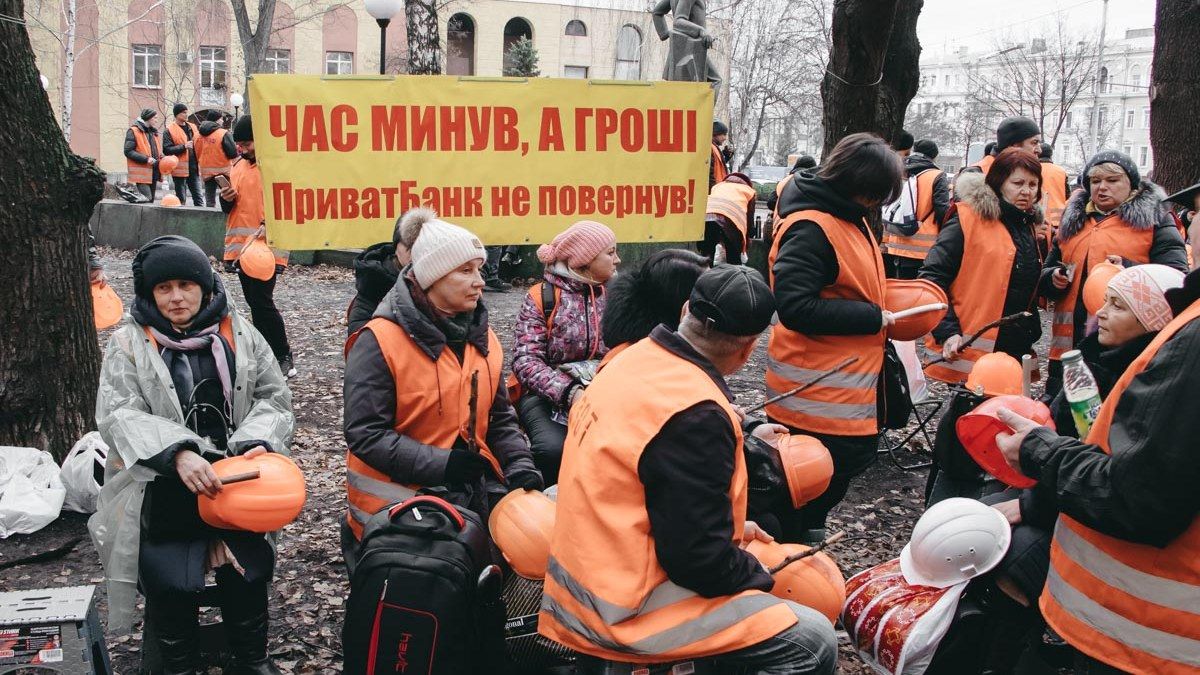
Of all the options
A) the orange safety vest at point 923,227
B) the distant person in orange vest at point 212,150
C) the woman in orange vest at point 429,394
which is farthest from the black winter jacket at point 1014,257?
the distant person in orange vest at point 212,150

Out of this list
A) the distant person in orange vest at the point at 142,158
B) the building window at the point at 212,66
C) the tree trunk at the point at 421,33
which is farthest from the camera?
the building window at the point at 212,66

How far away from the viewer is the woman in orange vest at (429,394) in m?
3.66

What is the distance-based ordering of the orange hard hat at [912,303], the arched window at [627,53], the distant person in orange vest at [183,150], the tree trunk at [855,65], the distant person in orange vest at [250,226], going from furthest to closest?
the arched window at [627,53] < the distant person in orange vest at [183,150] < the distant person in orange vest at [250,226] < the tree trunk at [855,65] < the orange hard hat at [912,303]

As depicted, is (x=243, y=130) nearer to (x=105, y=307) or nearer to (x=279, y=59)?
(x=105, y=307)

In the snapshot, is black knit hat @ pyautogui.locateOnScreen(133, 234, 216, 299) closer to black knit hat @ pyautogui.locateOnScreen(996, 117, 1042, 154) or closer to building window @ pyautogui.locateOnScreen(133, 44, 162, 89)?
black knit hat @ pyautogui.locateOnScreen(996, 117, 1042, 154)

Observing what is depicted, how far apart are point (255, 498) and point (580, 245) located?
1.94 metres

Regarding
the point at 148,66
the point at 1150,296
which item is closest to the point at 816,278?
the point at 1150,296

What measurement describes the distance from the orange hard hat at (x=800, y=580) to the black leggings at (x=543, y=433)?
1.53m

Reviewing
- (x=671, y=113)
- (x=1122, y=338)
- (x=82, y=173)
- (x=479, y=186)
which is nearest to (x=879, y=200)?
(x=1122, y=338)

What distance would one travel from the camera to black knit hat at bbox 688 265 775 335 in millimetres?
2777

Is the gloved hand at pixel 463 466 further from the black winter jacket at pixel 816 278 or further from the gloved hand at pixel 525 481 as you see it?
the black winter jacket at pixel 816 278

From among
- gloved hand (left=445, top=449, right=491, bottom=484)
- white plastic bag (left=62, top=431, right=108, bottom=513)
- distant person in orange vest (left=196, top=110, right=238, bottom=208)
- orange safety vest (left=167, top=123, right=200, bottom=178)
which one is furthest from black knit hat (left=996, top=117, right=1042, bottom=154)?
orange safety vest (left=167, top=123, right=200, bottom=178)

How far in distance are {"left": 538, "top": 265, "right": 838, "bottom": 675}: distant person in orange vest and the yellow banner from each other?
106 inches

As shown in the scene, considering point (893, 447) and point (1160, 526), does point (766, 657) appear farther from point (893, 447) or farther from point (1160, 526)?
point (893, 447)
